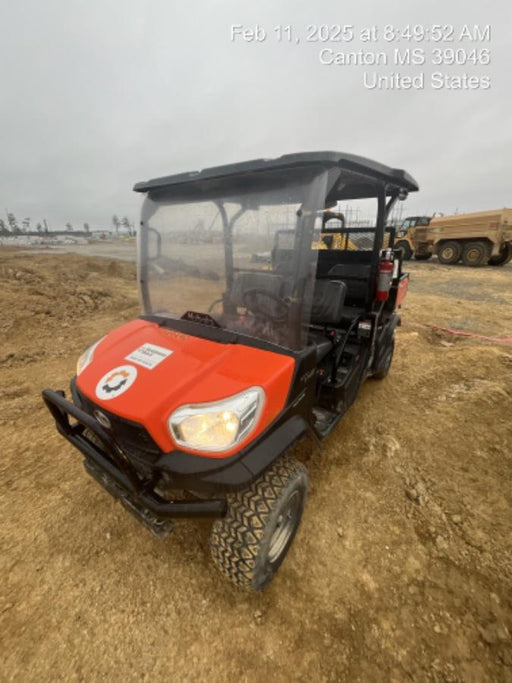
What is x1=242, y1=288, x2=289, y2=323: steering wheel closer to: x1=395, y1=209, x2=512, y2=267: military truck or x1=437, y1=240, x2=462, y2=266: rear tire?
x1=395, y1=209, x2=512, y2=267: military truck

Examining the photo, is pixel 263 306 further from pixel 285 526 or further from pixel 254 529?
pixel 285 526

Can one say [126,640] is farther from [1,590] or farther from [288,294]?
[288,294]

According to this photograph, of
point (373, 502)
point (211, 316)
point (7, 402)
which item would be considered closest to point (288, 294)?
point (211, 316)

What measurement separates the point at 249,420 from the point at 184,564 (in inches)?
45.7

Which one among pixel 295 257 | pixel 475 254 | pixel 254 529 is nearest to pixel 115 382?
pixel 254 529

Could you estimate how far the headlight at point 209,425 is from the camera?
4.62ft

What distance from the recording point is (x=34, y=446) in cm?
279

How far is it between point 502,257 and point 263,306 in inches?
706

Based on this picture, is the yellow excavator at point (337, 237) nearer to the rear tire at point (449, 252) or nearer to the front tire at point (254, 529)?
the front tire at point (254, 529)

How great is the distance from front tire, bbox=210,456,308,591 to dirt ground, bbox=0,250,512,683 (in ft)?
0.75

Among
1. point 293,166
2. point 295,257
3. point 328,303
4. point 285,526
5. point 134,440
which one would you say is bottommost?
point 285,526

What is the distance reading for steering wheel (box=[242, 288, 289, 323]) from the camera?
1.79m

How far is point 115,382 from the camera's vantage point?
5.38ft

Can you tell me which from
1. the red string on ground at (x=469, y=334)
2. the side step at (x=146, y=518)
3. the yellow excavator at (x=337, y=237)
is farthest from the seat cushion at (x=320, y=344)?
the red string on ground at (x=469, y=334)
